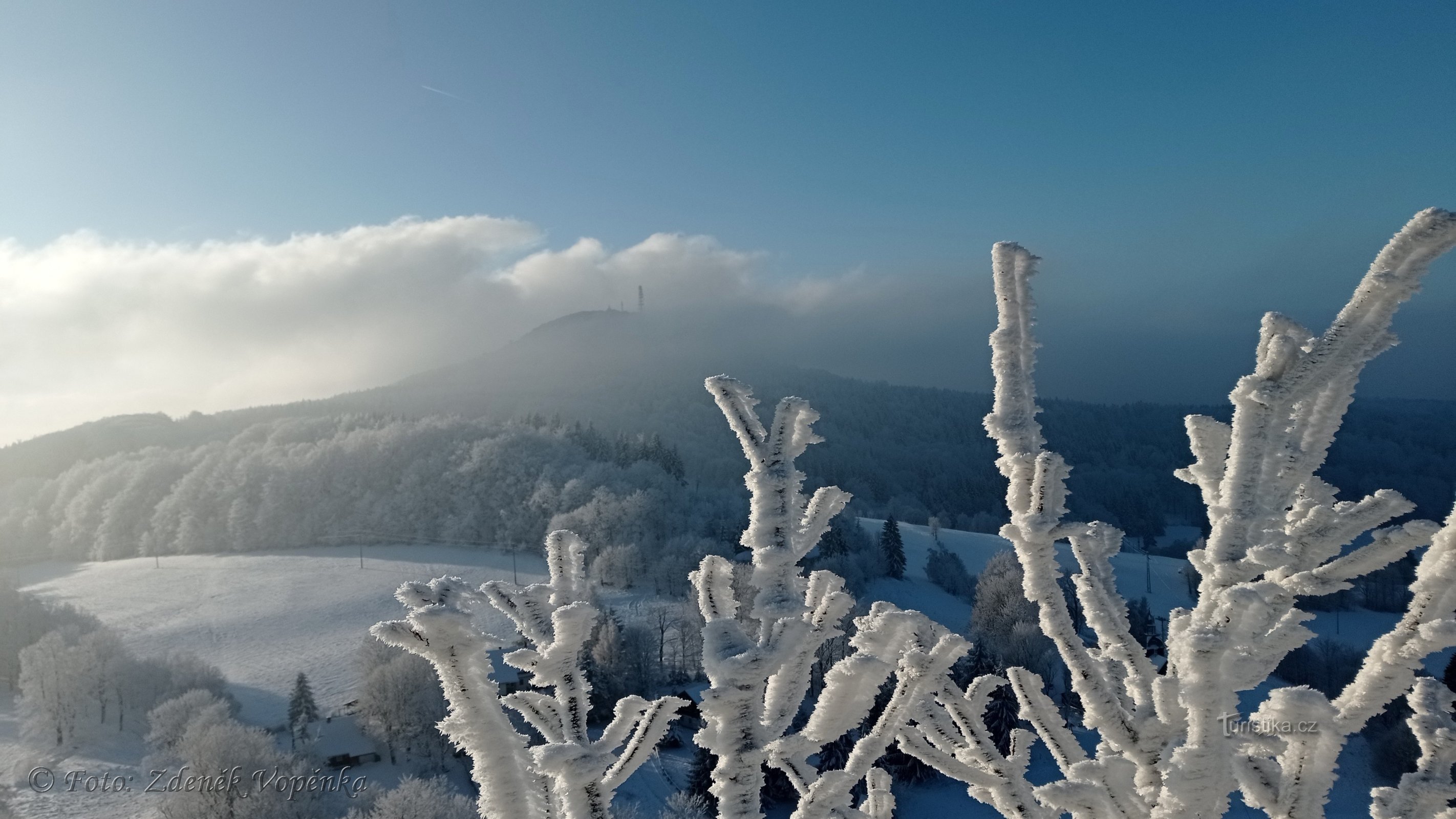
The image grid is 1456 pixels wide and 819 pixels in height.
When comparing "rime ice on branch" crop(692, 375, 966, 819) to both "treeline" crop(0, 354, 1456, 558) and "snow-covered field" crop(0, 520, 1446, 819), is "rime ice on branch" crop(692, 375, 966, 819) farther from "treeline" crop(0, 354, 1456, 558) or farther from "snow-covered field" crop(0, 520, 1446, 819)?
"treeline" crop(0, 354, 1456, 558)

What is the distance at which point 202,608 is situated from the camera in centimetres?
6141

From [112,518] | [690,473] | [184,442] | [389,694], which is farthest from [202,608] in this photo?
[184,442]

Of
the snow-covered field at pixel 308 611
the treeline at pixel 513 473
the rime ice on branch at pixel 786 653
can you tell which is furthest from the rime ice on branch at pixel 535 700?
the treeline at pixel 513 473

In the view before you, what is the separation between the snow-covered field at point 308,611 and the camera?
3784cm

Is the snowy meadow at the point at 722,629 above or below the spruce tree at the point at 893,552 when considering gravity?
above

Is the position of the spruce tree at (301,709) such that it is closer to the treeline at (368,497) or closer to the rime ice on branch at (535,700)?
the treeline at (368,497)

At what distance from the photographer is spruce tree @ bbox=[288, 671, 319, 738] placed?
40969 mm

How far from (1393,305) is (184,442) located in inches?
6348

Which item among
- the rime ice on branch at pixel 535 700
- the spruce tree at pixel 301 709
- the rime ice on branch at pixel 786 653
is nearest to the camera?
the rime ice on branch at pixel 535 700

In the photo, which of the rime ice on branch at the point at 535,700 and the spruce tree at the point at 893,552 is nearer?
the rime ice on branch at the point at 535,700

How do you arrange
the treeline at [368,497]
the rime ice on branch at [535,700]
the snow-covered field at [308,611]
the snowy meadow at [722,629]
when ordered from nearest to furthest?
the rime ice on branch at [535,700]
the snowy meadow at [722,629]
the snow-covered field at [308,611]
the treeline at [368,497]

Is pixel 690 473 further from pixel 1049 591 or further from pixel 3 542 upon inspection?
pixel 1049 591

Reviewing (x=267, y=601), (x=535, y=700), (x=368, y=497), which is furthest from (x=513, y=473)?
(x=535, y=700)

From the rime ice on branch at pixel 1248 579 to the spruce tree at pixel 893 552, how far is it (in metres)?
74.8
